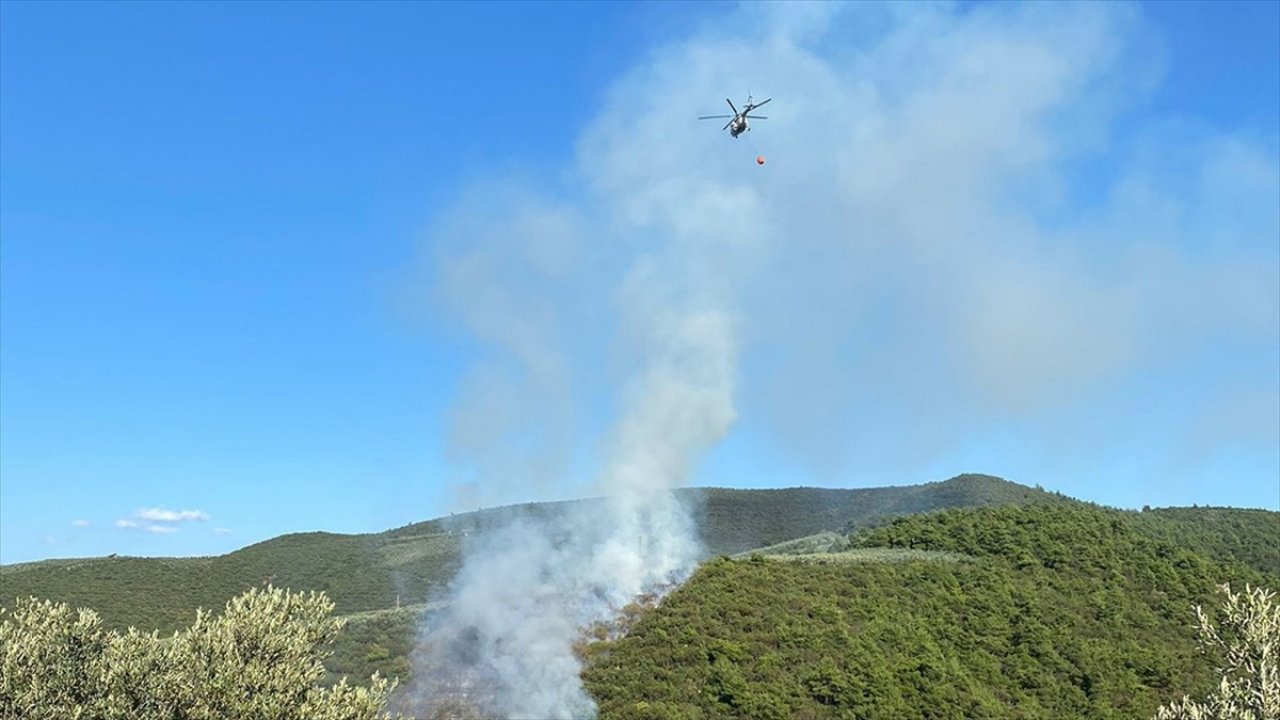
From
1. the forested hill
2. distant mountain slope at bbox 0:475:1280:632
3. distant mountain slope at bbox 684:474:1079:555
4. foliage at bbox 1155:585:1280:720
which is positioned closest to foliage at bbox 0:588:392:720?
the forested hill

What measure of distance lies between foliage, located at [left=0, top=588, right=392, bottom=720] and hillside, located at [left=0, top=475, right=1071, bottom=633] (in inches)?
1945

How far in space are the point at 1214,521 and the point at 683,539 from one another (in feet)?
274

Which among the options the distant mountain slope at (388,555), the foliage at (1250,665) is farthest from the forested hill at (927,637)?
the foliage at (1250,665)

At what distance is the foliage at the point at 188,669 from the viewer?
26.5m

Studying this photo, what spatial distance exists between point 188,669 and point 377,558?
101m

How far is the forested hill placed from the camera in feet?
164

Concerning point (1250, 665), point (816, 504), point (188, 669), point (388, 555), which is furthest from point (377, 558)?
point (1250, 665)

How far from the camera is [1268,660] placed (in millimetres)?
25906

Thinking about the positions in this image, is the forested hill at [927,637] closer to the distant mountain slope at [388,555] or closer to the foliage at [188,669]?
the distant mountain slope at [388,555]

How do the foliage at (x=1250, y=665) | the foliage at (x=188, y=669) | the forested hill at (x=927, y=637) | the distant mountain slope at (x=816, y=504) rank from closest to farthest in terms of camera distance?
1. the foliage at (x=1250, y=665)
2. the foliage at (x=188, y=669)
3. the forested hill at (x=927, y=637)
4. the distant mountain slope at (x=816, y=504)

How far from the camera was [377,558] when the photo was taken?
407 feet

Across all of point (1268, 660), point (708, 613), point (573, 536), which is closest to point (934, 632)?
point (708, 613)

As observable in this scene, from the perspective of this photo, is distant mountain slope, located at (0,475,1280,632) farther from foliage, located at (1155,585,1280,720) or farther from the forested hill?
foliage, located at (1155,585,1280,720)

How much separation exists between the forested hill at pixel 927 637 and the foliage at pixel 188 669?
77.6 ft
